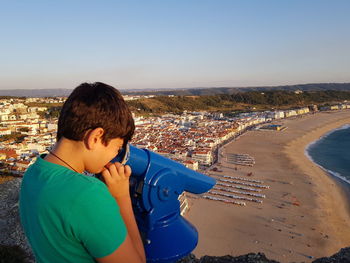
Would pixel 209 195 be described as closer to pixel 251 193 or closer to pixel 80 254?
pixel 251 193

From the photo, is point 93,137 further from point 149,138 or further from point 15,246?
point 149,138

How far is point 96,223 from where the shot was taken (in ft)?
2.34

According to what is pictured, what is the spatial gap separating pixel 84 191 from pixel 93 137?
0.66 feet

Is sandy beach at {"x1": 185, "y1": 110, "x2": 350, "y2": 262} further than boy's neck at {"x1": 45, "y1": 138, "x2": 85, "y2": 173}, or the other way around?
sandy beach at {"x1": 185, "y1": 110, "x2": 350, "y2": 262}

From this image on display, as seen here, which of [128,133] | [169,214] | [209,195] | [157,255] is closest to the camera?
[128,133]

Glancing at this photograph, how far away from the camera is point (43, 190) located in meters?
0.74

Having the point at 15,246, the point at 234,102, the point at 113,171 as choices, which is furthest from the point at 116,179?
the point at 234,102

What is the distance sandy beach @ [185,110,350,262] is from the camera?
9.56 meters

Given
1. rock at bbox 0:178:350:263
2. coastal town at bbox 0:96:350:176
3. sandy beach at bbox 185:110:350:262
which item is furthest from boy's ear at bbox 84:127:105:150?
coastal town at bbox 0:96:350:176

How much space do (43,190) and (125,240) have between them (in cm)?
25

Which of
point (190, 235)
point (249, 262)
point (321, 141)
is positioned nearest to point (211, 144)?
point (321, 141)

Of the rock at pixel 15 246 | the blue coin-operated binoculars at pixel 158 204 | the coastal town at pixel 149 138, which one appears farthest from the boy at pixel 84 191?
the coastal town at pixel 149 138

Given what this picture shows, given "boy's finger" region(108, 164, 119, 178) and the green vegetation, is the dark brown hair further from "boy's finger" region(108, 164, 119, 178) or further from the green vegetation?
the green vegetation

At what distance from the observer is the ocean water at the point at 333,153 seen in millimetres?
19391
